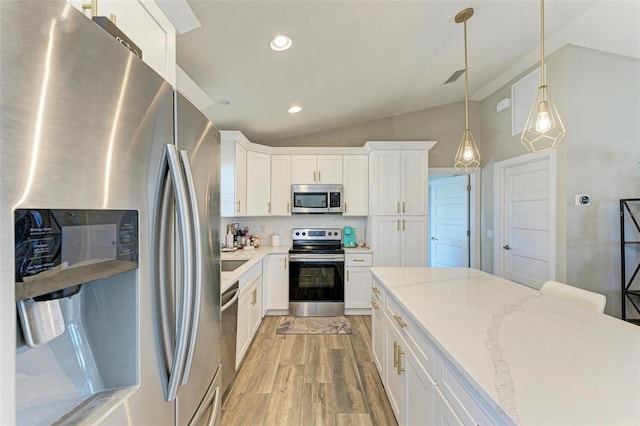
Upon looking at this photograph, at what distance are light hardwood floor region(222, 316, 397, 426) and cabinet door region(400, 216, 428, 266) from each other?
1.24 m

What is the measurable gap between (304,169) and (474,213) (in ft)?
8.72

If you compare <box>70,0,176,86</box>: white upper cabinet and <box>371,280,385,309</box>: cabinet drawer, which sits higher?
<box>70,0,176,86</box>: white upper cabinet

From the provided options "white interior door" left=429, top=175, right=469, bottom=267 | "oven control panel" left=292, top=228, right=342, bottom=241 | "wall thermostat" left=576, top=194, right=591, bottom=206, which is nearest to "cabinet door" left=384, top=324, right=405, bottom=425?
"oven control panel" left=292, top=228, right=342, bottom=241

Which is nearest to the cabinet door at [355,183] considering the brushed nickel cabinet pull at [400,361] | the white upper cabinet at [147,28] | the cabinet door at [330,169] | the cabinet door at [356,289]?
the cabinet door at [330,169]

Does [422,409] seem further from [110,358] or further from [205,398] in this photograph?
[110,358]

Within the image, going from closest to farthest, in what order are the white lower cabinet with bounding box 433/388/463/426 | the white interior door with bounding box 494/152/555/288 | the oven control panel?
1. the white lower cabinet with bounding box 433/388/463/426
2. the white interior door with bounding box 494/152/555/288
3. the oven control panel

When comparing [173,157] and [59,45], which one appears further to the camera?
[173,157]

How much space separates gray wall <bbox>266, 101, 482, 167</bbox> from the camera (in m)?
4.26

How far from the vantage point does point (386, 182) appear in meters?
3.77

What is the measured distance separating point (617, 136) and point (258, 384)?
4226 mm

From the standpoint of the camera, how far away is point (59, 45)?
0.48 metres

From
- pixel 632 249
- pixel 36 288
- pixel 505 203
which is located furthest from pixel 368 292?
pixel 36 288

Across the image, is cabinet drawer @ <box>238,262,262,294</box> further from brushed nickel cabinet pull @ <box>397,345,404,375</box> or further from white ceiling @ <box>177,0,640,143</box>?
white ceiling @ <box>177,0,640,143</box>

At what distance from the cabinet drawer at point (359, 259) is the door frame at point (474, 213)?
1161 millimetres
